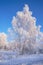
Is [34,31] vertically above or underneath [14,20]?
underneath

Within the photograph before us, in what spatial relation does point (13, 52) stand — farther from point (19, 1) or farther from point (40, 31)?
point (19, 1)

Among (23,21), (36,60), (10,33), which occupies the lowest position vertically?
(36,60)

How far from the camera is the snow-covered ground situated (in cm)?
224

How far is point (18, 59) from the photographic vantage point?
7.45 feet

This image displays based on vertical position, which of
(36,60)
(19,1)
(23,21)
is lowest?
(36,60)

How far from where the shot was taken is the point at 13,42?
2334 mm

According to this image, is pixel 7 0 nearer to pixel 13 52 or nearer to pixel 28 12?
pixel 28 12

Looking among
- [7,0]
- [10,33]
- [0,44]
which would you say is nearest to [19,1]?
[7,0]

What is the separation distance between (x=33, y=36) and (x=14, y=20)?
377 millimetres

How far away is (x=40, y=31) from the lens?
2.35m

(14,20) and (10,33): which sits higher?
(14,20)

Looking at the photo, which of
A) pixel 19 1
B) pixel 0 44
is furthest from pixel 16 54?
pixel 19 1

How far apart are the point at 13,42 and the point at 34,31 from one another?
36 cm

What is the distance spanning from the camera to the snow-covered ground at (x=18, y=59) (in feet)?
7.34
